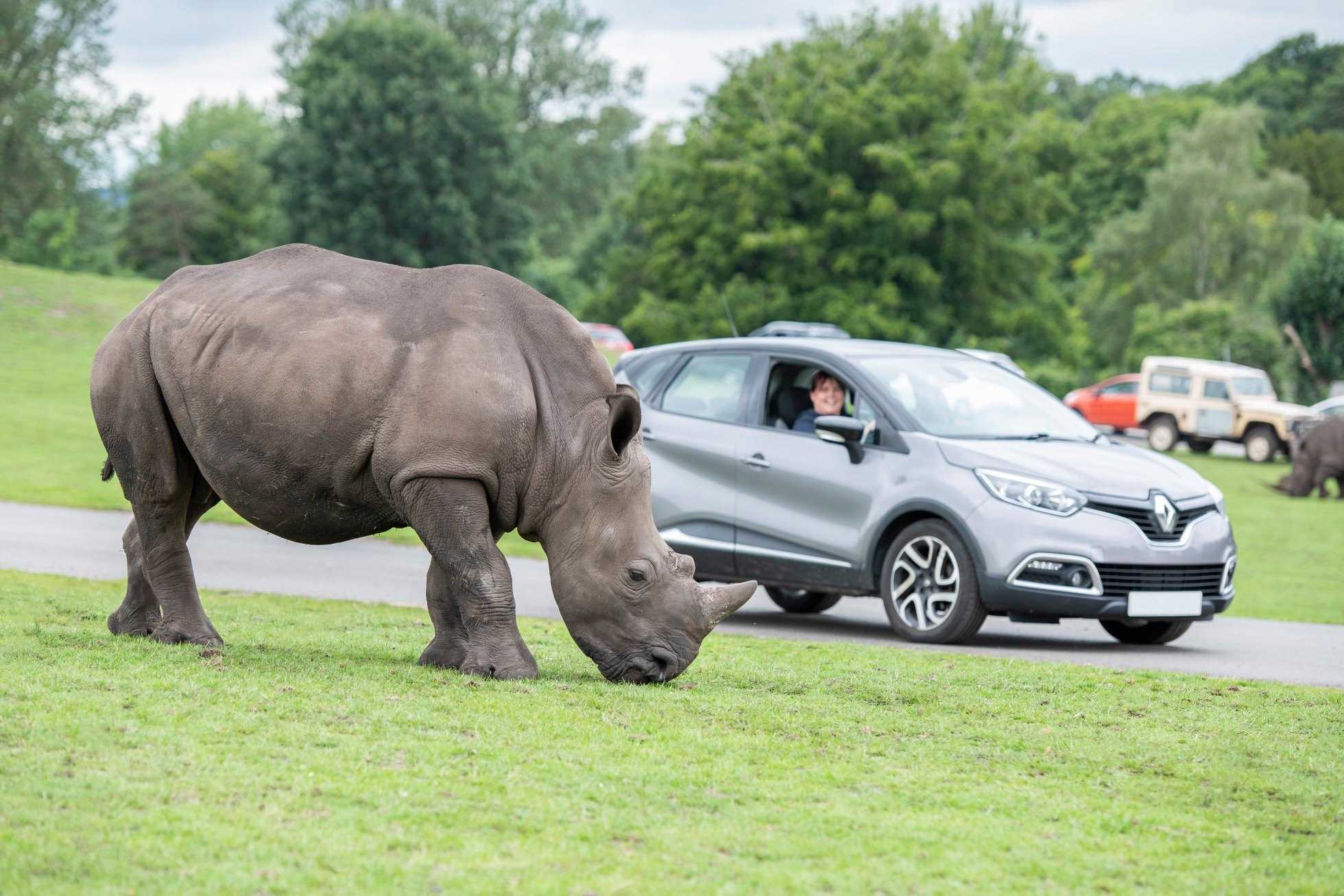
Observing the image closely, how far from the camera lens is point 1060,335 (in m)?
51.6

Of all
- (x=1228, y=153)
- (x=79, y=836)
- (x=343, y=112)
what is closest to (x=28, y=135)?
(x=343, y=112)

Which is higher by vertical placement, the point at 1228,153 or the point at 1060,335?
the point at 1228,153

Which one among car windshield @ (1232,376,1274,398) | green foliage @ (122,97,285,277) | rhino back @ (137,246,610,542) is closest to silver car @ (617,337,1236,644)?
rhino back @ (137,246,610,542)

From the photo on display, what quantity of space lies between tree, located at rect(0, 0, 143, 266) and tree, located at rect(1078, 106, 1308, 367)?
137 feet

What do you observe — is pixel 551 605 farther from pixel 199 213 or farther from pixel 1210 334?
pixel 199 213

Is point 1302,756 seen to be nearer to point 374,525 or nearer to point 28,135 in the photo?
point 374,525

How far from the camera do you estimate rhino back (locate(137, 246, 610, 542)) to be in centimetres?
784

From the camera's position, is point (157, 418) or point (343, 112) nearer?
point (157, 418)

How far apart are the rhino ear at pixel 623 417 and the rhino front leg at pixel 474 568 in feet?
2.17

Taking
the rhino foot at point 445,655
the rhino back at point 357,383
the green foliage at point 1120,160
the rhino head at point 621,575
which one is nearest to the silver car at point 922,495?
the rhino head at point 621,575

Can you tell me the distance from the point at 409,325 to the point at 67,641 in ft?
7.34

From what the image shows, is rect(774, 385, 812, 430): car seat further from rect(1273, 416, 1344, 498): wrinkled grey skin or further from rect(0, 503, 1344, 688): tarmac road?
rect(1273, 416, 1344, 498): wrinkled grey skin

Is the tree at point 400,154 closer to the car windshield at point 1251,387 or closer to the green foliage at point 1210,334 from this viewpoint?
the green foliage at point 1210,334

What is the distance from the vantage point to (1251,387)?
44.6 metres
